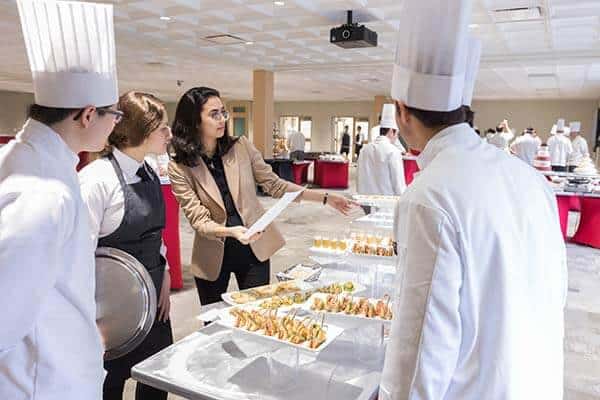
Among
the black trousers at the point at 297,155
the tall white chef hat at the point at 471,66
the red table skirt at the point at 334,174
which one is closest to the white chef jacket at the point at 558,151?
the red table skirt at the point at 334,174

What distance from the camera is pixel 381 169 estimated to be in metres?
4.38

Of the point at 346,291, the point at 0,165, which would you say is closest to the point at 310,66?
the point at 346,291

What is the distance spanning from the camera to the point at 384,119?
4711mm

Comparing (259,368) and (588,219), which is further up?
(259,368)

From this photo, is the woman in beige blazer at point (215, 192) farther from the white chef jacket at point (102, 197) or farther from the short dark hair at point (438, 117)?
the short dark hair at point (438, 117)

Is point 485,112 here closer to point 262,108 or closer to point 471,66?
point 262,108

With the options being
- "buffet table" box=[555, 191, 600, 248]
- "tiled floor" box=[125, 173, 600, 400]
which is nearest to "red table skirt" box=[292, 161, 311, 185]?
"tiled floor" box=[125, 173, 600, 400]

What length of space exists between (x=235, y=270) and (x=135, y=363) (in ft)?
1.92

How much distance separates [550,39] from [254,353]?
266 inches

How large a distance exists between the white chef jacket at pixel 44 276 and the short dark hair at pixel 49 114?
2cm

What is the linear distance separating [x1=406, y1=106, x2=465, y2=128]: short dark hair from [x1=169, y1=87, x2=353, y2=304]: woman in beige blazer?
1.06 meters

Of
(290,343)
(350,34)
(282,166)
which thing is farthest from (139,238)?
(282,166)

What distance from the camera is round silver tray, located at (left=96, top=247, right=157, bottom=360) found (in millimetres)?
1291

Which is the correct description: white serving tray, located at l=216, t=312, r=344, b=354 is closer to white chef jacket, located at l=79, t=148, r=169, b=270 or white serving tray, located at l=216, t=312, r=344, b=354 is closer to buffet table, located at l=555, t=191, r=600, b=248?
white chef jacket, located at l=79, t=148, r=169, b=270
